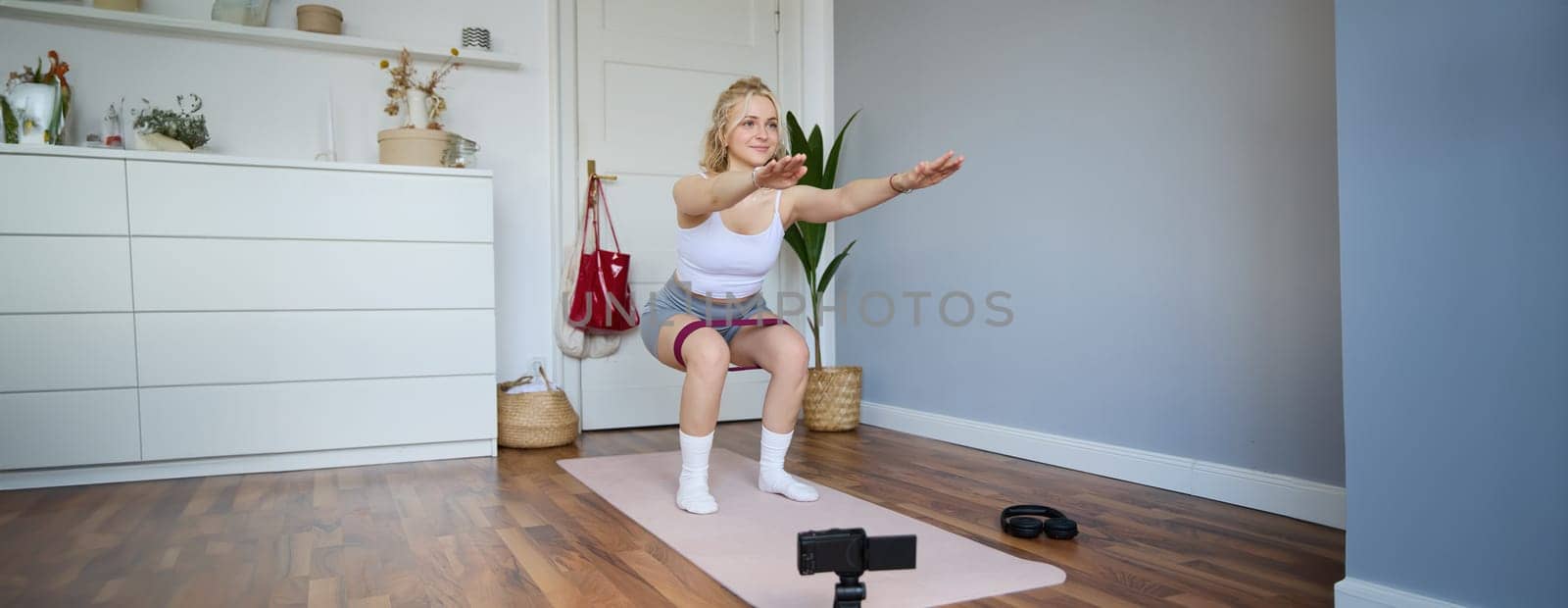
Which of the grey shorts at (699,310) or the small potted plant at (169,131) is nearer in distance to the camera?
the grey shorts at (699,310)

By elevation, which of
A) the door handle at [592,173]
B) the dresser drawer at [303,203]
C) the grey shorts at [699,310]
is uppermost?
the door handle at [592,173]

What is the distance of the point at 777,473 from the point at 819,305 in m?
1.55

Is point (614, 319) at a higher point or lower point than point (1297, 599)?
higher

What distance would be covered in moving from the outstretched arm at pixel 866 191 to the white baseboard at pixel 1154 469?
111cm

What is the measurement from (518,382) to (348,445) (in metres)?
0.69

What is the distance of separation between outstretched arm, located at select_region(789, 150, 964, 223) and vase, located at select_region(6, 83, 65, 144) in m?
2.26

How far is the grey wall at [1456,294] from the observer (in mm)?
1276

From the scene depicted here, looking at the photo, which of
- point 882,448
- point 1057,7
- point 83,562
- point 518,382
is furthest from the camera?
point 518,382

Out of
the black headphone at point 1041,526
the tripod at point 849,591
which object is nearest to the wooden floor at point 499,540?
the black headphone at point 1041,526

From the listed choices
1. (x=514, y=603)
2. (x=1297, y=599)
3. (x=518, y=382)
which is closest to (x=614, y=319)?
(x=518, y=382)

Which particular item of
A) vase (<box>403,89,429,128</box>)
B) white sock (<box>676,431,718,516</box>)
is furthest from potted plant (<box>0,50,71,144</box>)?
white sock (<box>676,431,718,516</box>)

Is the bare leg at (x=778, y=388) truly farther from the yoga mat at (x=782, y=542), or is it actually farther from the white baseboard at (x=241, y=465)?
the white baseboard at (x=241, y=465)

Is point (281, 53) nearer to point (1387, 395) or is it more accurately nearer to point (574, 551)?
point (574, 551)

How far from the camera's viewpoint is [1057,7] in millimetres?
3029
